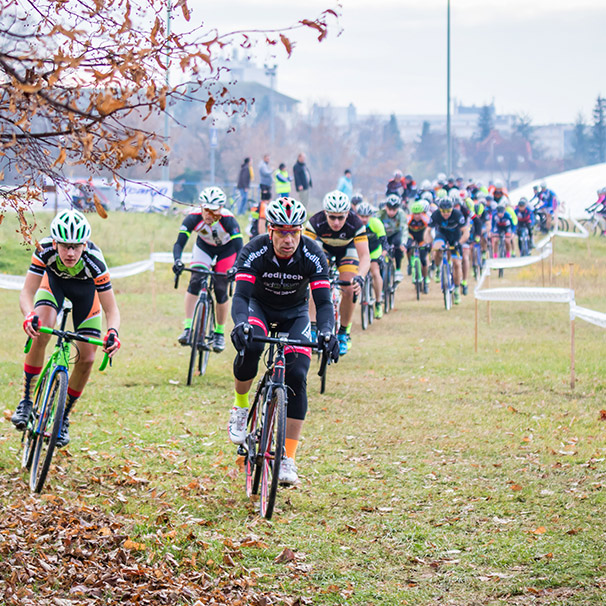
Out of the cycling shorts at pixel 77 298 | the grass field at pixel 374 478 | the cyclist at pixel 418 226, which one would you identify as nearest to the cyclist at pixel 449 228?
the cyclist at pixel 418 226

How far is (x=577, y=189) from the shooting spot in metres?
62.2

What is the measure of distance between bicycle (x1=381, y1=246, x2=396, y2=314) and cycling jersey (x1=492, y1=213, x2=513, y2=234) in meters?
11.2

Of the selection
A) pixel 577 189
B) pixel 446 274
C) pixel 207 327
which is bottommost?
pixel 207 327

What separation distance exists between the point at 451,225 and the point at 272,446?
1458 centimetres

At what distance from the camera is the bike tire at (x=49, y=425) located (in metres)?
7.17

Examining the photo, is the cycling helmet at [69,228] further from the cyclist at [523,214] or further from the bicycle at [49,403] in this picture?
the cyclist at [523,214]

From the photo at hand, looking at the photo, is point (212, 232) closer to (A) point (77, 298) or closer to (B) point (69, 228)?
(A) point (77, 298)

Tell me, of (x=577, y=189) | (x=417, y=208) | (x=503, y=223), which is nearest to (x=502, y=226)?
(x=503, y=223)

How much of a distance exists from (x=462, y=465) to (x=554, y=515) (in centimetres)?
171

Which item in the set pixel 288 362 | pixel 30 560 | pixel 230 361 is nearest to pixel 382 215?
pixel 230 361

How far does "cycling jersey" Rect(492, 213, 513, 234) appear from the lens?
32.0 meters

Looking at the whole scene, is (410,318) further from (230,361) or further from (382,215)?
(230,361)

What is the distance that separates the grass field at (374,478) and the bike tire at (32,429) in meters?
0.16

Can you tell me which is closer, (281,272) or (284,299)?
(281,272)
